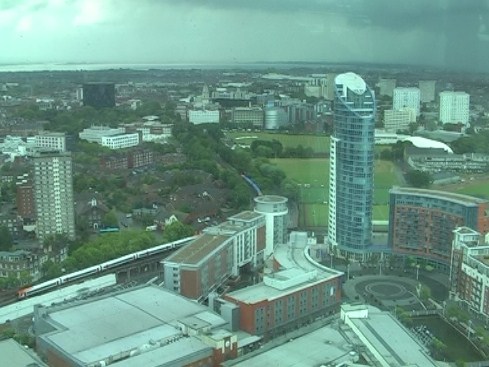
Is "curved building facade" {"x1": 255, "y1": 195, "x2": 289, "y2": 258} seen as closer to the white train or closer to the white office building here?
the white train

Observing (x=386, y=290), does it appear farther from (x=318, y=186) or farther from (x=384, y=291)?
(x=318, y=186)

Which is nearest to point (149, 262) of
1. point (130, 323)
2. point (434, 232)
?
point (130, 323)

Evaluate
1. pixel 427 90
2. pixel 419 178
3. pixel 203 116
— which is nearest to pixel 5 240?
pixel 419 178

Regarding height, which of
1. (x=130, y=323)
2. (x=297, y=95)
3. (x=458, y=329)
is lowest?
(x=458, y=329)

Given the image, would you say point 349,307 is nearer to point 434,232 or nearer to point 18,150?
point 434,232

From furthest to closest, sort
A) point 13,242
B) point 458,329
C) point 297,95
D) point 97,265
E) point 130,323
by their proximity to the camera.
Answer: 1. point 297,95
2. point 13,242
3. point 97,265
4. point 458,329
5. point 130,323

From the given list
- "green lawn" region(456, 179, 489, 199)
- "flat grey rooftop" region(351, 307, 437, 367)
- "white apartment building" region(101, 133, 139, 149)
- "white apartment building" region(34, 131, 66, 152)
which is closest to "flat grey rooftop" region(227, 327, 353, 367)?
"flat grey rooftop" region(351, 307, 437, 367)

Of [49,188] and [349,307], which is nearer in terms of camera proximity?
[349,307]
